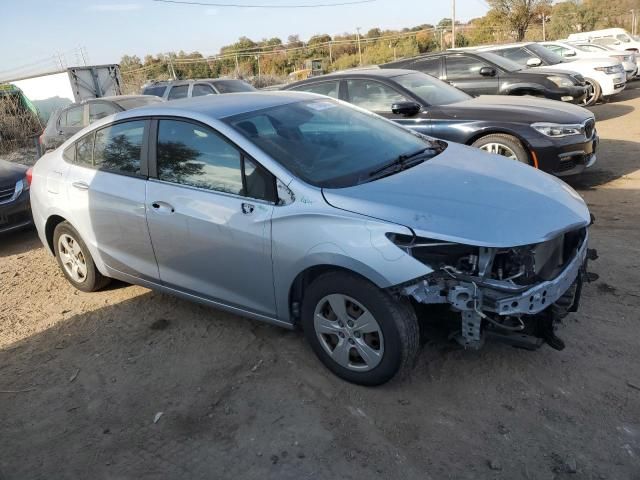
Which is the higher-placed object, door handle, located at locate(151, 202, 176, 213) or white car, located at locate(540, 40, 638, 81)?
white car, located at locate(540, 40, 638, 81)

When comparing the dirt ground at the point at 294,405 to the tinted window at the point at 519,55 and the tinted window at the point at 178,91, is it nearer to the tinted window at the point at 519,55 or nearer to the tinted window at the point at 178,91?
the tinted window at the point at 519,55

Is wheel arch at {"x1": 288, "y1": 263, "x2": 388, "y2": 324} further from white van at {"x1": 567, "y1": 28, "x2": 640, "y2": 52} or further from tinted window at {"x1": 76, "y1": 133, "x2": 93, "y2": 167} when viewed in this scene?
white van at {"x1": 567, "y1": 28, "x2": 640, "y2": 52}

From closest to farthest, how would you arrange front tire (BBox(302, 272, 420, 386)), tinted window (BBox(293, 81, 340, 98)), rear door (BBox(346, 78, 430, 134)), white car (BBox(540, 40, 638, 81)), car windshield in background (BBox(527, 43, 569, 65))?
front tire (BBox(302, 272, 420, 386))
rear door (BBox(346, 78, 430, 134))
tinted window (BBox(293, 81, 340, 98))
car windshield in background (BBox(527, 43, 569, 65))
white car (BBox(540, 40, 638, 81))

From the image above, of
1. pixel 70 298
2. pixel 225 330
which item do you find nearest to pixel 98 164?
pixel 70 298

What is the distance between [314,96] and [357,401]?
2.44m

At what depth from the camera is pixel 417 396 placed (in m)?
3.12

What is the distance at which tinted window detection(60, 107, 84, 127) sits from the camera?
1000 centimetres

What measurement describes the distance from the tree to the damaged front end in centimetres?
3712

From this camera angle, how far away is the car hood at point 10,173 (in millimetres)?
6957

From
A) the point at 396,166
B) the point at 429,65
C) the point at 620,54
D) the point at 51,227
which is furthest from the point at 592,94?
the point at 51,227

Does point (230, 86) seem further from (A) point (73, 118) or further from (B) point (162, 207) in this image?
(B) point (162, 207)

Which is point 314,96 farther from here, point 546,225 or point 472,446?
point 472,446

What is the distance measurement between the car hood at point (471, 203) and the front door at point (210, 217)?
1.80 ft

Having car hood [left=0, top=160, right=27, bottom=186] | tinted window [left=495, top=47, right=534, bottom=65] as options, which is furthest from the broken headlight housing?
tinted window [left=495, top=47, right=534, bottom=65]
